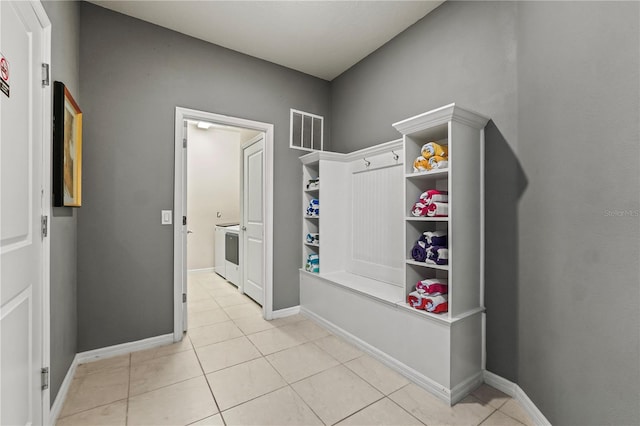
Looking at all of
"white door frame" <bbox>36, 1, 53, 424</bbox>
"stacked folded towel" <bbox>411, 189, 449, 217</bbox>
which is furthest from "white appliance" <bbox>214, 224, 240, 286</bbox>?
"stacked folded towel" <bbox>411, 189, 449, 217</bbox>

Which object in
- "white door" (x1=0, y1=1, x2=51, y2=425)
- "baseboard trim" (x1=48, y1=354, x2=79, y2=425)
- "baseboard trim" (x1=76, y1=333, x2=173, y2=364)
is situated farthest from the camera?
"baseboard trim" (x1=76, y1=333, x2=173, y2=364)

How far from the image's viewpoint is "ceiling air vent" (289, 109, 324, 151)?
3.41 meters

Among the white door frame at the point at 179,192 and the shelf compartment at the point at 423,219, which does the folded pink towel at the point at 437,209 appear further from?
the white door frame at the point at 179,192

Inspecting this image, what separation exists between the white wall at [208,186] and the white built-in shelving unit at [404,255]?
3.06m

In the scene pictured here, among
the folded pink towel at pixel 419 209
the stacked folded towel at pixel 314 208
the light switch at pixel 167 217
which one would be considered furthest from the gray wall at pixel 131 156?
the folded pink towel at pixel 419 209

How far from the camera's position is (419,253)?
2.07 meters

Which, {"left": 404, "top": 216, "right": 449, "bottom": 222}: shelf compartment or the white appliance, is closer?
{"left": 404, "top": 216, "right": 449, "bottom": 222}: shelf compartment

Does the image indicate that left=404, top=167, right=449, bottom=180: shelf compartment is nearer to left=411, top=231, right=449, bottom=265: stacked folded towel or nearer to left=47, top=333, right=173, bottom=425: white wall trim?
left=411, top=231, right=449, bottom=265: stacked folded towel

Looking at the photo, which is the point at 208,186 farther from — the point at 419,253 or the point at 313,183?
the point at 419,253

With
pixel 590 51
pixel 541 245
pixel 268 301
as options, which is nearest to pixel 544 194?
pixel 541 245

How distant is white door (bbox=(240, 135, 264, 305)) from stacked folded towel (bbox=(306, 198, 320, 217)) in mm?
557

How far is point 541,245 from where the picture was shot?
1652 millimetres

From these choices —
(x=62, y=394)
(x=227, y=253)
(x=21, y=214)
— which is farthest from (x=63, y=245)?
(x=227, y=253)

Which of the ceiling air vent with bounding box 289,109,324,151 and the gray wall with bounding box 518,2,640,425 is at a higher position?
the ceiling air vent with bounding box 289,109,324,151
